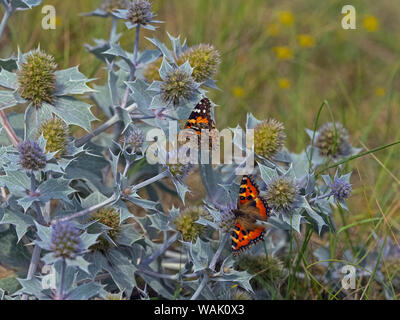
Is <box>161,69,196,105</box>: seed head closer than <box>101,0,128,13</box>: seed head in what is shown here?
Yes

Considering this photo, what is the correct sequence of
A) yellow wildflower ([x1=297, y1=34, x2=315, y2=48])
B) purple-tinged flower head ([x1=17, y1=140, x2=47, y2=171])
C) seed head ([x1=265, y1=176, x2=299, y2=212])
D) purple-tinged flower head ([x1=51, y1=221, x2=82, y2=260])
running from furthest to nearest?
yellow wildflower ([x1=297, y1=34, x2=315, y2=48]), seed head ([x1=265, y1=176, x2=299, y2=212]), purple-tinged flower head ([x1=17, y1=140, x2=47, y2=171]), purple-tinged flower head ([x1=51, y1=221, x2=82, y2=260])

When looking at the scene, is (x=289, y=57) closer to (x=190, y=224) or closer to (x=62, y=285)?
(x=190, y=224)

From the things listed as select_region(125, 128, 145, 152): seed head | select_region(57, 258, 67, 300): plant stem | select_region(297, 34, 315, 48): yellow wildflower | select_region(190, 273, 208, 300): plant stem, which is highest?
select_region(297, 34, 315, 48): yellow wildflower

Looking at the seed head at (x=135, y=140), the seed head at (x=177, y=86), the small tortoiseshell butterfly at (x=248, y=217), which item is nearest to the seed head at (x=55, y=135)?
the seed head at (x=135, y=140)

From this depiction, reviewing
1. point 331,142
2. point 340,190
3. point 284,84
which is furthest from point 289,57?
point 340,190

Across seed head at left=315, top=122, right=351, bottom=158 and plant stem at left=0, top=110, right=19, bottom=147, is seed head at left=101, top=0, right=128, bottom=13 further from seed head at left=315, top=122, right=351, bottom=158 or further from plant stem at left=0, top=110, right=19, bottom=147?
seed head at left=315, top=122, right=351, bottom=158

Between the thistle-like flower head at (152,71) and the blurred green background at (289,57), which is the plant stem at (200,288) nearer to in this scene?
the thistle-like flower head at (152,71)

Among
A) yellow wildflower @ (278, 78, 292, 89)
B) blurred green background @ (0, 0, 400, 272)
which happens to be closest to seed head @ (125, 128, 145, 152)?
blurred green background @ (0, 0, 400, 272)
